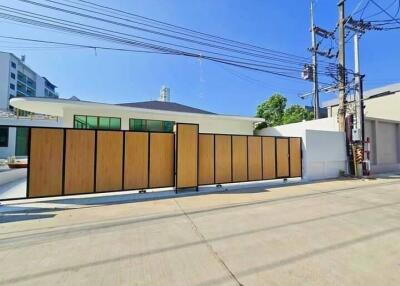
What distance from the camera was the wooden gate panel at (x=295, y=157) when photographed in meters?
12.0

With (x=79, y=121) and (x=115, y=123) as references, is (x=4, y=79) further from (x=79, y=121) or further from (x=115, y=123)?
(x=115, y=123)

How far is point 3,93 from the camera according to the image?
170ft

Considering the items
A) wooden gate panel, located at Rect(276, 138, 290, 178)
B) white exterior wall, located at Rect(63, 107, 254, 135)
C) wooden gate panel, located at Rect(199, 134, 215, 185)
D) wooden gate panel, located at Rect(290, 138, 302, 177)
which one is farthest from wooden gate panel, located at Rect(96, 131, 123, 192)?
wooden gate panel, located at Rect(290, 138, 302, 177)

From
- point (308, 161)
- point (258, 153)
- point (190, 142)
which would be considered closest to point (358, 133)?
point (308, 161)

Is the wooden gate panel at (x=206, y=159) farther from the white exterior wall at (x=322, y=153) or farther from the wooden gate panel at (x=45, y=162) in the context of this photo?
the white exterior wall at (x=322, y=153)

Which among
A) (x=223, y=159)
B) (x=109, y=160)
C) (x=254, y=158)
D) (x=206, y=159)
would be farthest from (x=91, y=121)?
(x=254, y=158)

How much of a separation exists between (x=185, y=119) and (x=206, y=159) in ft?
20.1

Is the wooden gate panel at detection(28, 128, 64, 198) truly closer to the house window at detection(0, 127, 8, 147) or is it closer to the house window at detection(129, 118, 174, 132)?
the house window at detection(129, 118, 174, 132)

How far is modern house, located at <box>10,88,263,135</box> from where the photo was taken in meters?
12.1

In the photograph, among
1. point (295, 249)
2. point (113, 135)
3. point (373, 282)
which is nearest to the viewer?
point (373, 282)

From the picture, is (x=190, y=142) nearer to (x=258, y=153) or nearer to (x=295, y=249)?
(x=258, y=153)

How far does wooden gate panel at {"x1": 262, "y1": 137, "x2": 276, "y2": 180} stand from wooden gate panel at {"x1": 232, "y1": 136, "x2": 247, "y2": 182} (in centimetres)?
108

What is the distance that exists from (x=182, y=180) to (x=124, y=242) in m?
4.83

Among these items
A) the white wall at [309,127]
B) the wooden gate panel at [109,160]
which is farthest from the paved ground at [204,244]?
the white wall at [309,127]
